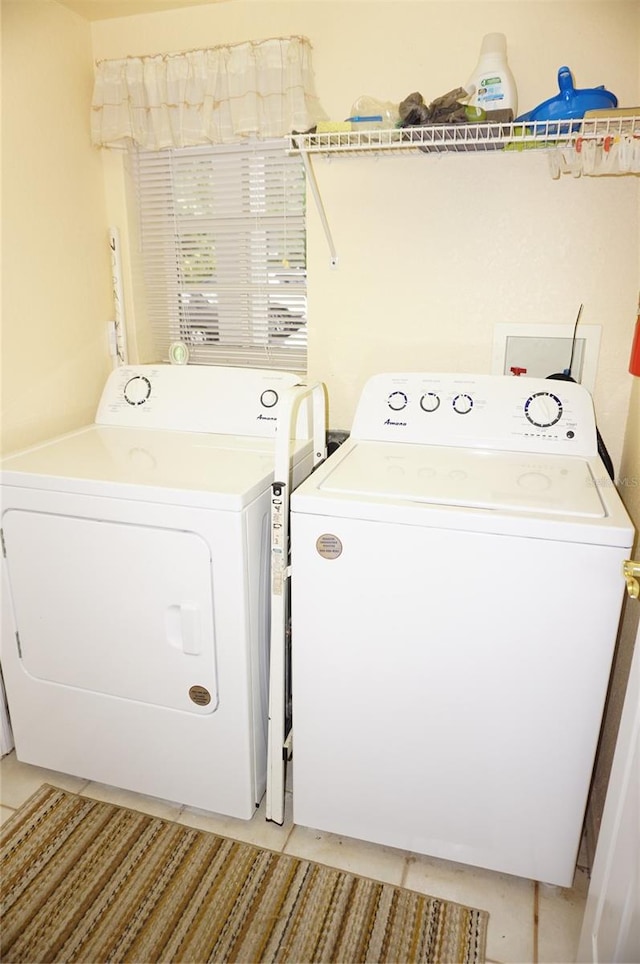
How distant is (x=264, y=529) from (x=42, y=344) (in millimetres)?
1043

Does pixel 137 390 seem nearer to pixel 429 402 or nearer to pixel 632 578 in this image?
pixel 429 402

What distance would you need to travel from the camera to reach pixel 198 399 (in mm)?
2006

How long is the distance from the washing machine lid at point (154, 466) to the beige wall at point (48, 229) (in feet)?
0.75

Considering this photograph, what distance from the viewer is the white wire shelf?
60.5 inches

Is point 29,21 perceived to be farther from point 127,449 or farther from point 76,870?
point 76,870

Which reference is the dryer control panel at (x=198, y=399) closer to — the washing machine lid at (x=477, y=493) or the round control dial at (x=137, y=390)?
the round control dial at (x=137, y=390)

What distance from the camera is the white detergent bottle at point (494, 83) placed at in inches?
63.9

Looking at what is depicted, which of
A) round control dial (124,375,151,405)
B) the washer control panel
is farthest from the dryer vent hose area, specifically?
round control dial (124,375,151,405)

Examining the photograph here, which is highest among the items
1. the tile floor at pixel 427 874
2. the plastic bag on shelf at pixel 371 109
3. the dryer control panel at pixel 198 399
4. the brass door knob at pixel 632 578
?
the plastic bag on shelf at pixel 371 109

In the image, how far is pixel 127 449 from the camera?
1829mm

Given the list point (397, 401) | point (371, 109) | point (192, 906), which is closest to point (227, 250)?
point (371, 109)

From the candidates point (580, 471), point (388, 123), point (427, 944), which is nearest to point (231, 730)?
point (427, 944)

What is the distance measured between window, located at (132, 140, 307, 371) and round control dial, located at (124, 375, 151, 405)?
1.30ft

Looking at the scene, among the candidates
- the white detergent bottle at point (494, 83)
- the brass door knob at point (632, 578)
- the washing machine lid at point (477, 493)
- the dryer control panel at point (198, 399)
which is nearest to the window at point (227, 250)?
the dryer control panel at point (198, 399)
